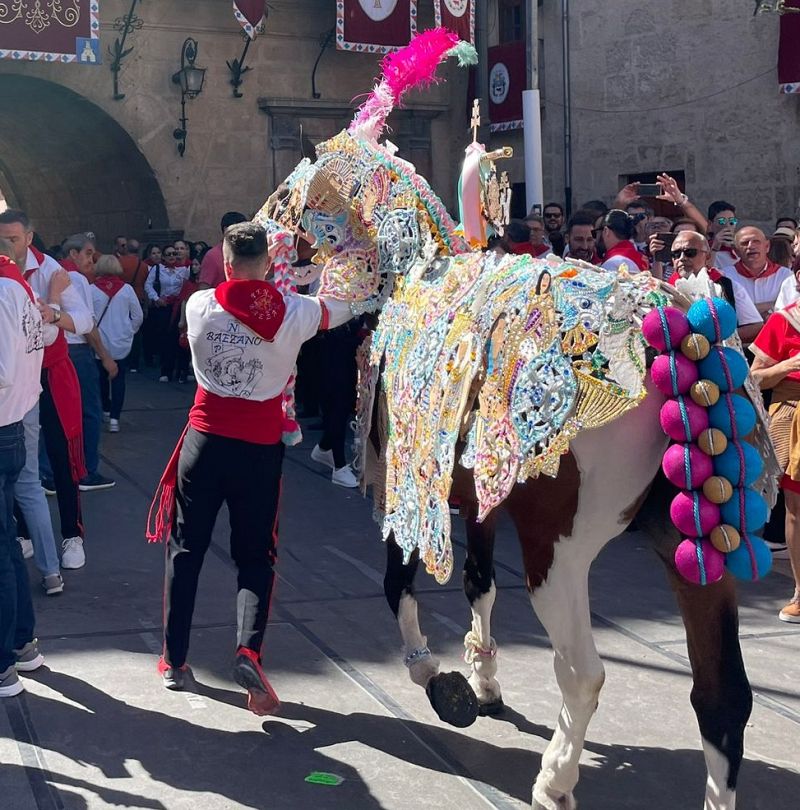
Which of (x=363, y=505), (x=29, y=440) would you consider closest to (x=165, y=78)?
(x=363, y=505)

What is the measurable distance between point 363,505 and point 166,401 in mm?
6014

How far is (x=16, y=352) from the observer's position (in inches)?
191

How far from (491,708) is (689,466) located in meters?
1.78

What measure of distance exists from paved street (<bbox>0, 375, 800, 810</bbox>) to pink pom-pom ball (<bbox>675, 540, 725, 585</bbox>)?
1.04 m

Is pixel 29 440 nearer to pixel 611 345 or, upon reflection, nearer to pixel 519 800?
pixel 519 800

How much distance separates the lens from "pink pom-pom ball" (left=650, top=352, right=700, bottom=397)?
10.6 feet

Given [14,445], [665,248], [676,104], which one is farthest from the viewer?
[676,104]

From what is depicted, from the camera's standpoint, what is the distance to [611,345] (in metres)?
3.30

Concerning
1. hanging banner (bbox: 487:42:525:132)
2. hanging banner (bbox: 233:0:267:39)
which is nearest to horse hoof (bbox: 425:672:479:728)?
hanging banner (bbox: 233:0:267:39)

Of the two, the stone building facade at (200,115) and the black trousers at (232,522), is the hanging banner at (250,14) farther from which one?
the black trousers at (232,522)

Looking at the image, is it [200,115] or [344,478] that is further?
[200,115]

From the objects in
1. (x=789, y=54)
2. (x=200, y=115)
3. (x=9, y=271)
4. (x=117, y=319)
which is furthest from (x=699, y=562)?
(x=200, y=115)

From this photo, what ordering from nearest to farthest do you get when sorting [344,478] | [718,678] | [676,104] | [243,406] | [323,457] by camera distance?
1. [718,678]
2. [243,406]
3. [344,478]
4. [323,457]
5. [676,104]

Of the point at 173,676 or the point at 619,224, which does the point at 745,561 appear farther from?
the point at 619,224
